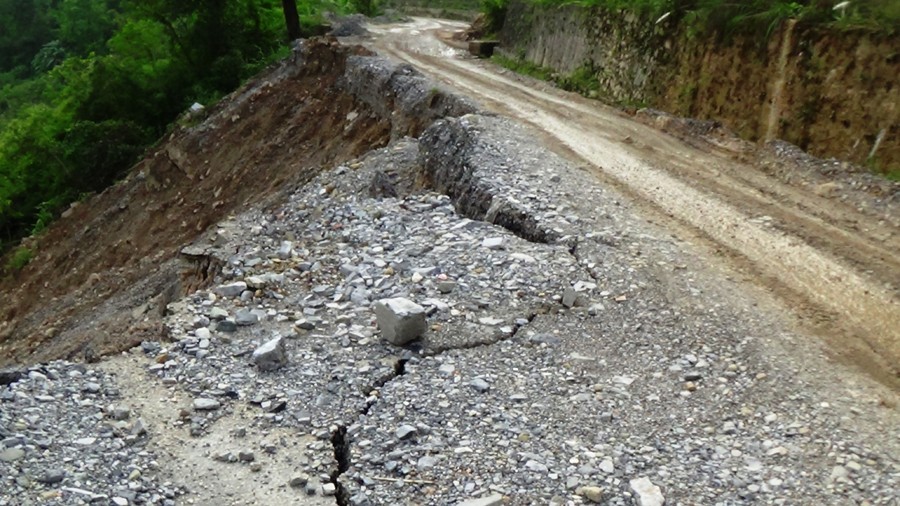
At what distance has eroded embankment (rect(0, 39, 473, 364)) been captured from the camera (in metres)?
14.3

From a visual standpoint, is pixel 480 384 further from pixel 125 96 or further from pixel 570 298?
pixel 125 96

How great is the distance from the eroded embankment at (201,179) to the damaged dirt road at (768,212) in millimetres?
3305

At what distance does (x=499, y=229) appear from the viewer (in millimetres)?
8188

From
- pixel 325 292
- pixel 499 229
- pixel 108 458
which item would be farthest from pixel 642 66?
pixel 108 458

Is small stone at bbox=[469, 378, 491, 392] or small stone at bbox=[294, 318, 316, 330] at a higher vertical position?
small stone at bbox=[469, 378, 491, 392]

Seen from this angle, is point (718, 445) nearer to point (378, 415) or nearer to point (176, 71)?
point (378, 415)

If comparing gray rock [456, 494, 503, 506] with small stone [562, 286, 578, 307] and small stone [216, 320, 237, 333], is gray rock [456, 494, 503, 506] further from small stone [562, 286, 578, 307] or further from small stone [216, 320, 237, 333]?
small stone [216, 320, 237, 333]

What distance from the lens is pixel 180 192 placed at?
62.9 feet

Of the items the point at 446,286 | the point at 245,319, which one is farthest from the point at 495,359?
the point at 245,319

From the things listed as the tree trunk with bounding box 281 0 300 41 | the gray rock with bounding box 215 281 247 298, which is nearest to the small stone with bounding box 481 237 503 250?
the gray rock with bounding box 215 281 247 298

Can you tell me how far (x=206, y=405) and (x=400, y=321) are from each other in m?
1.67

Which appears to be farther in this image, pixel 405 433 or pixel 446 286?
pixel 446 286

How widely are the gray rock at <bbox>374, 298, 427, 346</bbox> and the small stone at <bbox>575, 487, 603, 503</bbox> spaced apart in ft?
7.24

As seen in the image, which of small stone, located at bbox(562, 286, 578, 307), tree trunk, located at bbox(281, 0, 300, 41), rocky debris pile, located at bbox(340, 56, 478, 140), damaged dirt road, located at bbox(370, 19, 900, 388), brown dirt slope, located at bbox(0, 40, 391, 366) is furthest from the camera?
tree trunk, located at bbox(281, 0, 300, 41)
